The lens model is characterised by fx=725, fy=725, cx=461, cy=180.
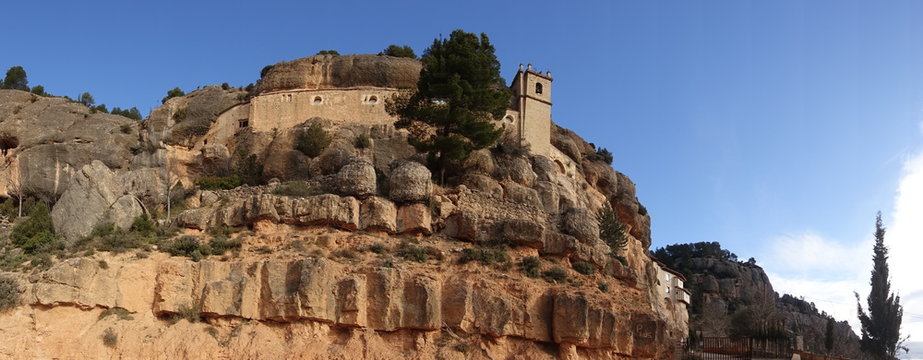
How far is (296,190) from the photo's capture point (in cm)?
2427

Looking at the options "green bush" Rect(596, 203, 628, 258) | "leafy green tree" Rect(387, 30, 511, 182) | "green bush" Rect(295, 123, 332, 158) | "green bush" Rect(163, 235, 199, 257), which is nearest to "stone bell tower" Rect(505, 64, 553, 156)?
"green bush" Rect(596, 203, 628, 258)

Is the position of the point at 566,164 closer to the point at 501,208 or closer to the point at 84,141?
the point at 501,208

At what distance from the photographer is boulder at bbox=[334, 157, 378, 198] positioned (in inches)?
899

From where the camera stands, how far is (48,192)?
2864 centimetres

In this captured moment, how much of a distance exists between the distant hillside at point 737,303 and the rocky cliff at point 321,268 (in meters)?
16.3

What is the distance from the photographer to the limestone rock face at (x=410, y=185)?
23.1m

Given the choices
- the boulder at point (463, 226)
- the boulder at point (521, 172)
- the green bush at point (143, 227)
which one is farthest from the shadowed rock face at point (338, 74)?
the green bush at point (143, 227)

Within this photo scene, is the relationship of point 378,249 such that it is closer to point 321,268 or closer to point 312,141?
point 321,268

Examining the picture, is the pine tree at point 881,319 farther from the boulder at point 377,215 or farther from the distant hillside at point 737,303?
the boulder at point 377,215

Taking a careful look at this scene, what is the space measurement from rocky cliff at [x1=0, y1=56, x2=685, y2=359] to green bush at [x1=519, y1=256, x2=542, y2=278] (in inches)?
4.4

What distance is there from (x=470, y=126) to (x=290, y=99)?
1113cm

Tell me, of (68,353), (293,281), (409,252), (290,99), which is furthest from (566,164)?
(68,353)

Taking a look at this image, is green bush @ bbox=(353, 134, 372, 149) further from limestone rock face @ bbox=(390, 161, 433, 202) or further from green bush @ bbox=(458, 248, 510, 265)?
green bush @ bbox=(458, 248, 510, 265)

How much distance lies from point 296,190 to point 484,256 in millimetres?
6962
